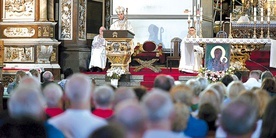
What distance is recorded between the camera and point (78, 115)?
4422 mm

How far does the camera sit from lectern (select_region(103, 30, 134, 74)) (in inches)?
578

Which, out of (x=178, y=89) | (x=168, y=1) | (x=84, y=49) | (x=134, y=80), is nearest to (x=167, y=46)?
(x=168, y=1)

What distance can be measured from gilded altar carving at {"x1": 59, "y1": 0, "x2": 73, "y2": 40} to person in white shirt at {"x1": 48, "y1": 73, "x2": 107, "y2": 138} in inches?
502

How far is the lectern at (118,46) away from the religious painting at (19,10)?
9.34 feet

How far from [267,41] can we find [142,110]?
11.1m

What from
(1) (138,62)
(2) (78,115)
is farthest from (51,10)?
(2) (78,115)

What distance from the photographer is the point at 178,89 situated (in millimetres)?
5066

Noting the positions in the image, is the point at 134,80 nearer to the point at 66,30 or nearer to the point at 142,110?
the point at 66,30

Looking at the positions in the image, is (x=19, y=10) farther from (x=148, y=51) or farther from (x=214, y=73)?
(x=214, y=73)

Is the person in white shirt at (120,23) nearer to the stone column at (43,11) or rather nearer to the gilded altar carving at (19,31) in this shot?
the stone column at (43,11)

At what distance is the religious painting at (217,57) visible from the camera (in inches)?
536

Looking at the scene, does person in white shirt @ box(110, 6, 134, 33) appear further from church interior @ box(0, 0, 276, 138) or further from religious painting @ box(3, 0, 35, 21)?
religious painting @ box(3, 0, 35, 21)

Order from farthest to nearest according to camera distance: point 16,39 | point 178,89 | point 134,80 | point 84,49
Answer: point 84,49
point 16,39
point 134,80
point 178,89

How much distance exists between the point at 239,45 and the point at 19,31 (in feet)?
21.1
